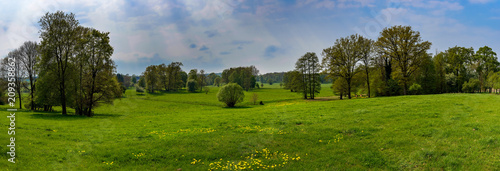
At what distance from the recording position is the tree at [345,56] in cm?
4766

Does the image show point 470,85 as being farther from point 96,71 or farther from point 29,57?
point 29,57

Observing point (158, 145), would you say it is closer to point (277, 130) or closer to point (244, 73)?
point (277, 130)

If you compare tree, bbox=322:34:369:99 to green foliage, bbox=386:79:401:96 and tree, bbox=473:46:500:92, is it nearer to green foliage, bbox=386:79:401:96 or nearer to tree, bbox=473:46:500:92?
green foliage, bbox=386:79:401:96

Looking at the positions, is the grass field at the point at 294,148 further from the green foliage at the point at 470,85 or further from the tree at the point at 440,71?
the tree at the point at 440,71

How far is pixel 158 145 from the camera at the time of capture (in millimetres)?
14273

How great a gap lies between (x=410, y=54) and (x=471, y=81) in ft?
95.7

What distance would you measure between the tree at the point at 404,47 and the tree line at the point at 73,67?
53.4 metres

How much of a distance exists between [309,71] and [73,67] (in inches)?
2387

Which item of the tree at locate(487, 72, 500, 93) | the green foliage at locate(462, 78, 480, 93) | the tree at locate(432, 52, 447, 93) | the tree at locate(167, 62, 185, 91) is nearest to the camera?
the tree at locate(487, 72, 500, 93)

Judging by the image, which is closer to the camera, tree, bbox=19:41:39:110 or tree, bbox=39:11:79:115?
tree, bbox=39:11:79:115

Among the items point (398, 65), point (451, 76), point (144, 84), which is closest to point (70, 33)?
point (398, 65)

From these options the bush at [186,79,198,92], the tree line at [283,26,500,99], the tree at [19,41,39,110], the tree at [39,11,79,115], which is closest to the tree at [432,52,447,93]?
the tree line at [283,26,500,99]

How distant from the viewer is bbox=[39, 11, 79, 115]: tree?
99.8 ft

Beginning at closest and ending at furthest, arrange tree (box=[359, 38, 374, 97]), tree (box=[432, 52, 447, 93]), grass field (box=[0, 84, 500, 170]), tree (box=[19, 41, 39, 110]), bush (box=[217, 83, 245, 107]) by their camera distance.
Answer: grass field (box=[0, 84, 500, 170])
tree (box=[19, 41, 39, 110])
tree (box=[359, 38, 374, 97])
bush (box=[217, 83, 245, 107])
tree (box=[432, 52, 447, 93])
